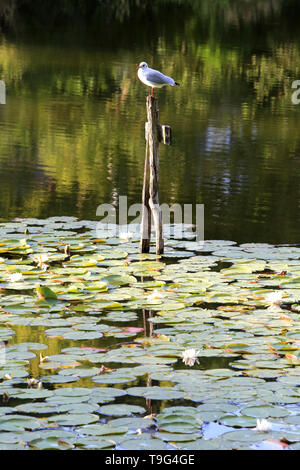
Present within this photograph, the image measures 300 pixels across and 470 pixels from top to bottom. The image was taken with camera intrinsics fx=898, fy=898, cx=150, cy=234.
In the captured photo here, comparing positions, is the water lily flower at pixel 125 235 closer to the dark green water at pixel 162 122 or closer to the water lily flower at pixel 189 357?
the dark green water at pixel 162 122

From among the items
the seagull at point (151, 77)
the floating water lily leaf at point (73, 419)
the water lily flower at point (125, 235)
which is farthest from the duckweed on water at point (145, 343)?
the seagull at point (151, 77)

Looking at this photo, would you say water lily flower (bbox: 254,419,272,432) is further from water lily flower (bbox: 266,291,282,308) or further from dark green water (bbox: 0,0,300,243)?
dark green water (bbox: 0,0,300,243)

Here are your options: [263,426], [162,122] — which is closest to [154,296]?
[263,426]

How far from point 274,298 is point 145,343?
1.06 m

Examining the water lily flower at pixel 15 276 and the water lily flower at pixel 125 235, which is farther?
the water lily flower at pixel 125 235

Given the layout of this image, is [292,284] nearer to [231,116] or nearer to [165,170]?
[165,170]

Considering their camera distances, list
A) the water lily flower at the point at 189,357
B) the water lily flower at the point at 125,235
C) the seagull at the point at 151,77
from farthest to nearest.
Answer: the seagull at the point at 151,77 < the water lily flower at the point at 125,235 < the water lily flower at the point at 189,357

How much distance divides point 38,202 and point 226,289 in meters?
3.78

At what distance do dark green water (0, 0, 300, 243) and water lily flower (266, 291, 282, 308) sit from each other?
223 cm

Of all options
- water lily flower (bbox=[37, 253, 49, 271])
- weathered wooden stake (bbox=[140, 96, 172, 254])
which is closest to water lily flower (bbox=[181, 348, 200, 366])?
water lily flower (bbox=[37, 253, 49, 271])

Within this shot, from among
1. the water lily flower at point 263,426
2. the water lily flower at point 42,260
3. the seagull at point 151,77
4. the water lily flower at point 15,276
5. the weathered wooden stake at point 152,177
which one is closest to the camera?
the water lily flower at point 263,426

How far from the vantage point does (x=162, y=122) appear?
566 inches

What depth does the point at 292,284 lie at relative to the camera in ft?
20.2

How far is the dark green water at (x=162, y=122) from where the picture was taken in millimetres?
9555
